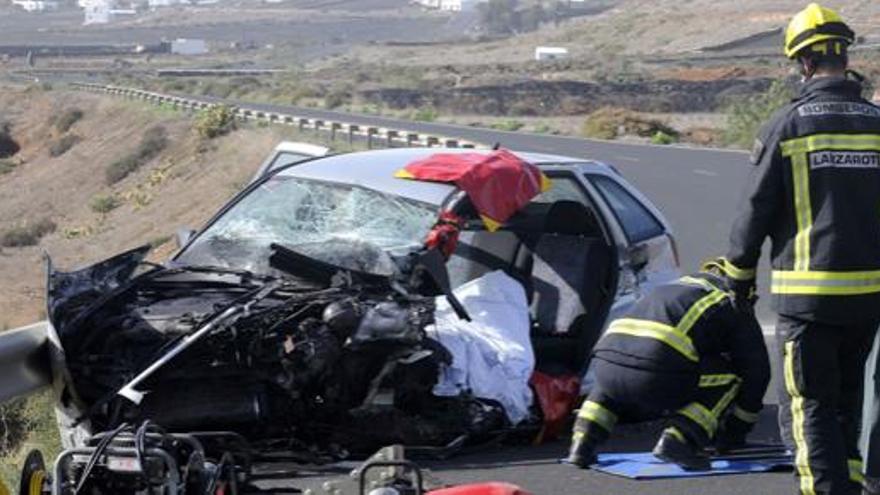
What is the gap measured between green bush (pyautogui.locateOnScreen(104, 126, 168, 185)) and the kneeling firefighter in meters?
44.8

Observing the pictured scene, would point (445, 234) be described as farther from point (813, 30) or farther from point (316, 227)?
point (813, 30)

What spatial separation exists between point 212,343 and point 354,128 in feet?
102

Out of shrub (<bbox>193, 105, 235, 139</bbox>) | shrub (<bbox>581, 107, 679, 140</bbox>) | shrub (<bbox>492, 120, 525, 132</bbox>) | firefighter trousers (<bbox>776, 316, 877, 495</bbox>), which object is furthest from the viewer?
shrub (<bbox>492, 120, 525, 132</bbox>)

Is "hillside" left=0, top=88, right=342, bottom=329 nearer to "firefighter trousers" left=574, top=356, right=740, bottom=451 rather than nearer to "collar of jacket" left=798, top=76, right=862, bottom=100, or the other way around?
"firefighter trousers" left=574, top=356, right=740, bottom=451

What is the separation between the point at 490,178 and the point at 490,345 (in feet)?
3.01

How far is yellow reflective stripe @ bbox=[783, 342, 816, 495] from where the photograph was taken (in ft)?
21.1

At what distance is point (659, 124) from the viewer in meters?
49.3

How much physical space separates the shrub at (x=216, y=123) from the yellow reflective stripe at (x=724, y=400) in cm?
4102

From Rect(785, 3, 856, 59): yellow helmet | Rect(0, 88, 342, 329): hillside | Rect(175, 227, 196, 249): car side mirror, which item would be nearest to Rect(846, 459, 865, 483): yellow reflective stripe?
Result: Rect(785, 3, 856, 59): yellow helmet

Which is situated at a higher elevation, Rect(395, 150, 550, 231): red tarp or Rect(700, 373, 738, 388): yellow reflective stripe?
Rect(395, 150, 550, 231): red tarp

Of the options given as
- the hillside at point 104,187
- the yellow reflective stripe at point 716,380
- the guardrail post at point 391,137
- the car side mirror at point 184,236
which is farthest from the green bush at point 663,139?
the yellow reflective stripe at point 716,380

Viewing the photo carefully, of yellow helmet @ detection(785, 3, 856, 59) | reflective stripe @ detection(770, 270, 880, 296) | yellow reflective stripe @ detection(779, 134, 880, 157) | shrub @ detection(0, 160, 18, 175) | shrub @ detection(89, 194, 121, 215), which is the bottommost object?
shrub @ detection(0, 160, 18, 175)

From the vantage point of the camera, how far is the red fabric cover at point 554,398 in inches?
337

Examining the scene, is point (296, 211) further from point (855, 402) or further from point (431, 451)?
point (855, 402)
